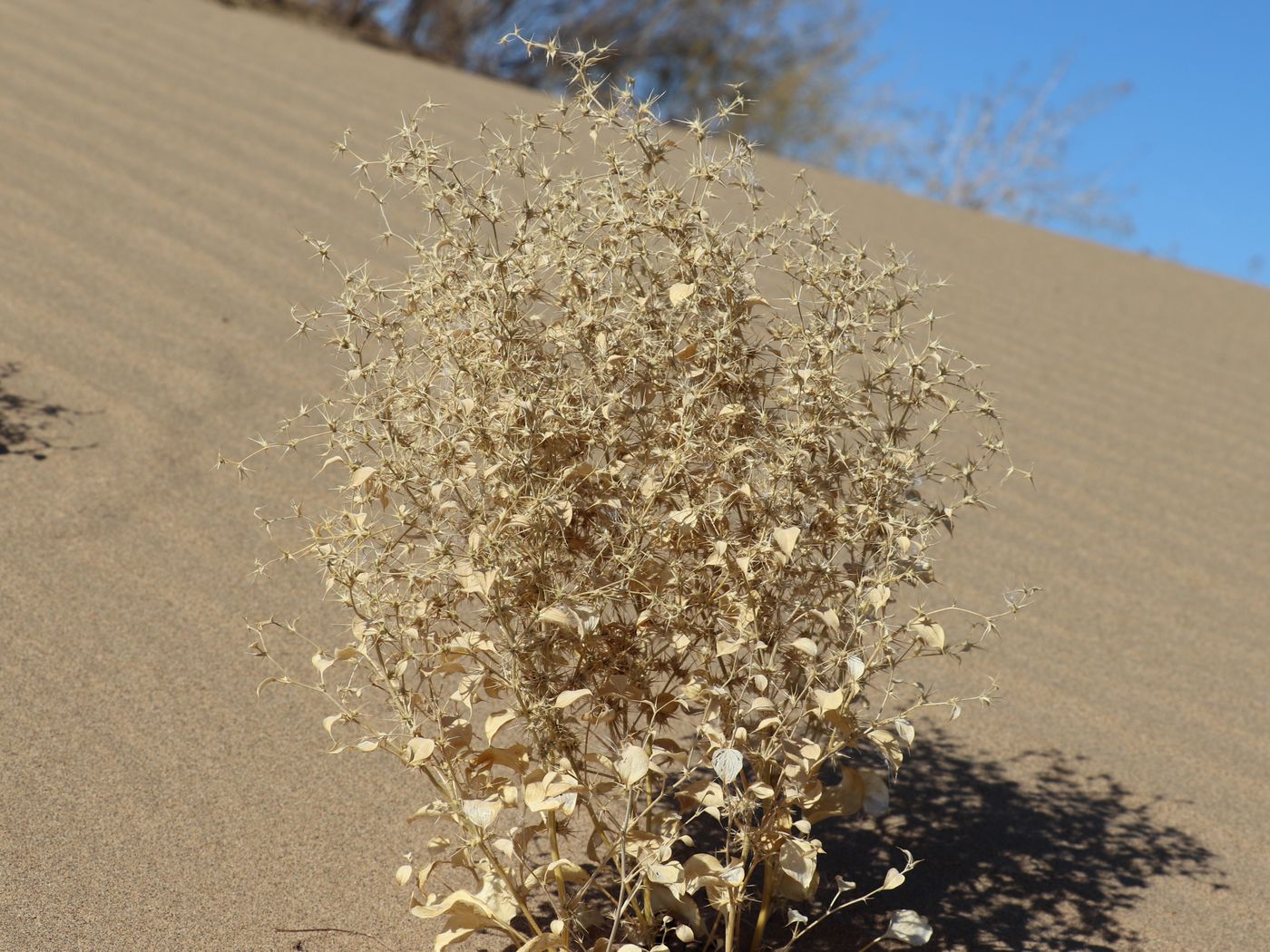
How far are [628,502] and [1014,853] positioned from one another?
4.54 ft

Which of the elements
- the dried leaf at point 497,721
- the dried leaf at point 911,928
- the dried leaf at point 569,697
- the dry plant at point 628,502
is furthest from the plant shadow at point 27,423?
the dried leaf at point 911,928

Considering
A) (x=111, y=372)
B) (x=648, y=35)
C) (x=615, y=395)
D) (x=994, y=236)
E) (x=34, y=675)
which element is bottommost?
(x=34, y=675)

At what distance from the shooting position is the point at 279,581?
10.8 feet

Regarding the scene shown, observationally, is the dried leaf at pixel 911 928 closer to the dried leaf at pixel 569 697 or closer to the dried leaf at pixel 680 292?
the dried leaf at pixel 569 697

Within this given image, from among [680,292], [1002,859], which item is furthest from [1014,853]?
[680,292]

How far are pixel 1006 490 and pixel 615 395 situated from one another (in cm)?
318

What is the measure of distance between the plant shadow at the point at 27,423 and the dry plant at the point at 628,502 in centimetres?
193

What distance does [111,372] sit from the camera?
402 centimetres

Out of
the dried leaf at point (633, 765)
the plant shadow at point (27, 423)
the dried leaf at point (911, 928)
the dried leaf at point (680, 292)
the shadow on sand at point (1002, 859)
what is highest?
the dried leaf at point (680, 292)

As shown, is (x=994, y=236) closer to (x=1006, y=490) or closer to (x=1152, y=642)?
(x=1006, y=490)

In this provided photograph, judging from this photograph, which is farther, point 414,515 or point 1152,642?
point 1152,642

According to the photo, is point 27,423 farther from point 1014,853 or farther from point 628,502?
point 1014,853

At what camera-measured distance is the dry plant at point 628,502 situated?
1.89 metres

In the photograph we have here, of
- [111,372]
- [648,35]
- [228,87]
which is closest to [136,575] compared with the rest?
[111,372]
